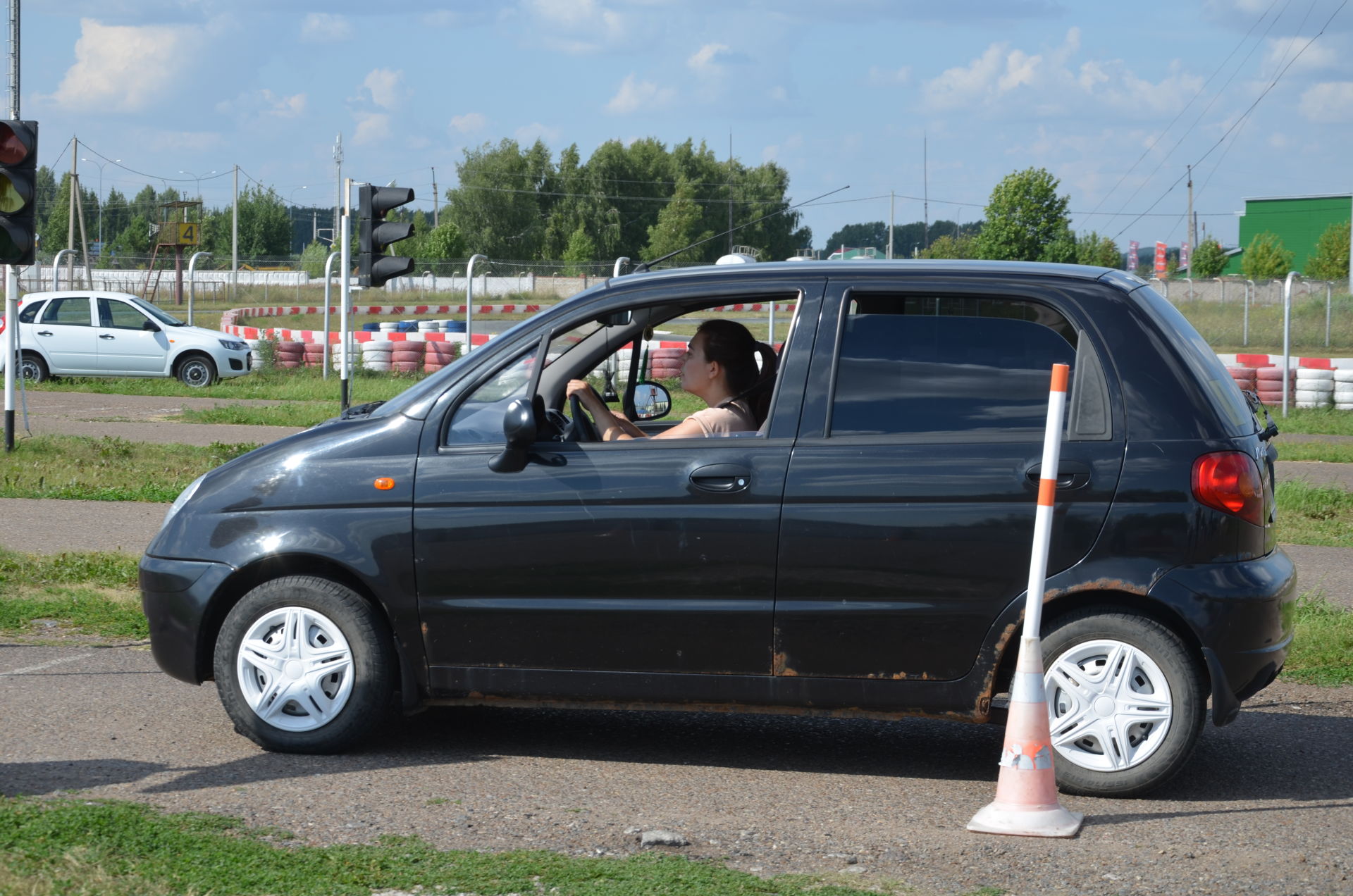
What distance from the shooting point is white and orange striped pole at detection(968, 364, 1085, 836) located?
182 inches

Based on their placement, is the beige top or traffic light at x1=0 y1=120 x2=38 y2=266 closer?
the beige top

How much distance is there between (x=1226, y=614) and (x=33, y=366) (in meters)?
22.7

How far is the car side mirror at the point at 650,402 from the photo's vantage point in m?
6.62

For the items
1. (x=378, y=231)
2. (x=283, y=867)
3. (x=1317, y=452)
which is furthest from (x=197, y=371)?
(x=283, y=867)

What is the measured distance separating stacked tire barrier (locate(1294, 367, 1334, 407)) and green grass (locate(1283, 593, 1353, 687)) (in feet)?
49.6

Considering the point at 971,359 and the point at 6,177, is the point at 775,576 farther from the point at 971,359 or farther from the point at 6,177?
the point at 6,177

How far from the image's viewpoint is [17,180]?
34.9 ft

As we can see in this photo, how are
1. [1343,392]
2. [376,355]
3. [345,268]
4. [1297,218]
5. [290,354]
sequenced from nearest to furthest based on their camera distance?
1. [345,268]
2. [1343,392]
3. [376,355]
4. [290,354]
5. [1297,218]

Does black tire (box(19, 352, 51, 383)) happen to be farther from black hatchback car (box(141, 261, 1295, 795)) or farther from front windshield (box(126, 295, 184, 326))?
black hatchback car (box(141, 261, 1295, 795))

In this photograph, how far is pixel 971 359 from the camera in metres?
5.12

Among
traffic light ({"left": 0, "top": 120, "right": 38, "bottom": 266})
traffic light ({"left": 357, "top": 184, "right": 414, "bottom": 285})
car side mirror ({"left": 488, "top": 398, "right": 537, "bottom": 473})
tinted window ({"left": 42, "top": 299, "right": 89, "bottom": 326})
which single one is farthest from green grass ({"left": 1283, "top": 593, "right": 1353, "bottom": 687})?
tinted window ({"left": 42, "top": 299, "right": 89, "bottom": 326})

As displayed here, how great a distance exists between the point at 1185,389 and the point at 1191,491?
363 mm

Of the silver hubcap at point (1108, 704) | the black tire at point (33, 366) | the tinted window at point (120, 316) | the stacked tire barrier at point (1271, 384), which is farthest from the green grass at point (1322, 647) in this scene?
the black tire at point (33, 366)

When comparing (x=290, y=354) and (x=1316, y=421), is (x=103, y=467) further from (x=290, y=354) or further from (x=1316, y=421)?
(x=1316, y=421)
